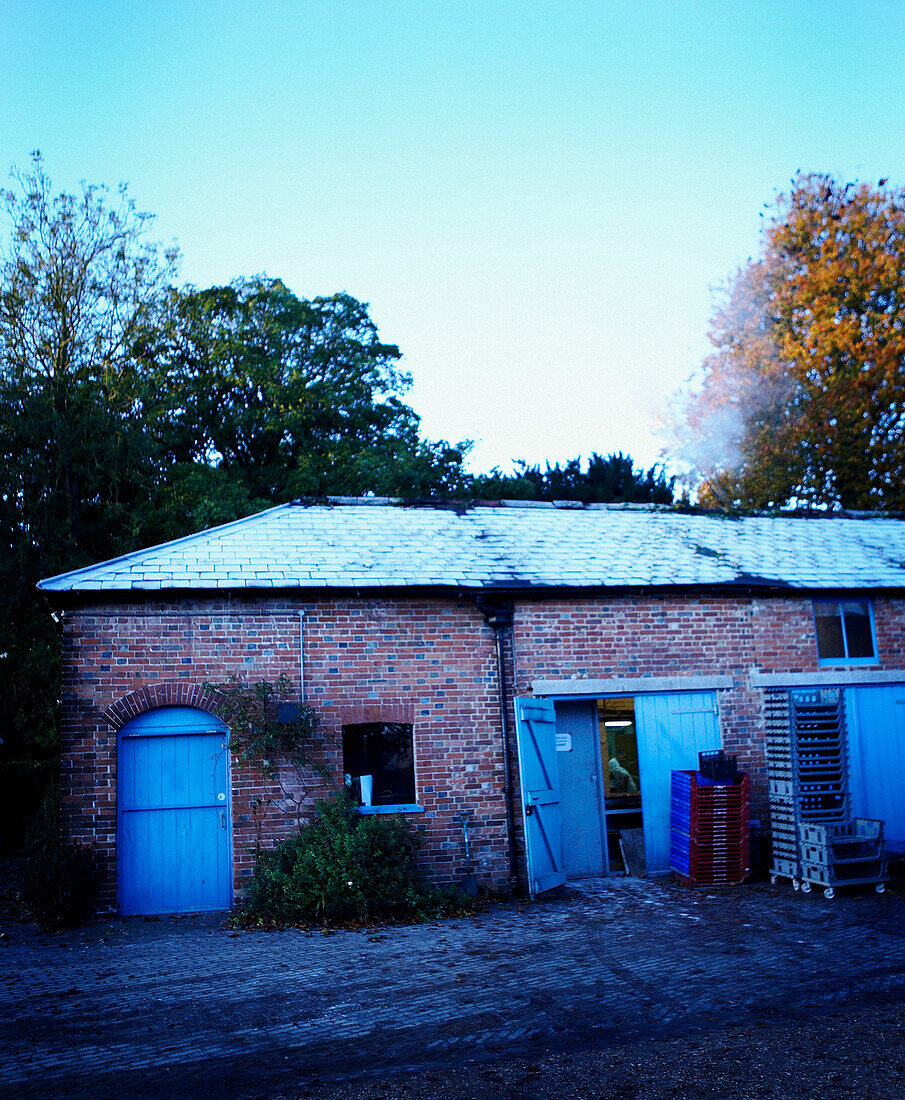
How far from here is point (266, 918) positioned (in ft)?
34.1

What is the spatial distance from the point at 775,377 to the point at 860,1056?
79.2ft

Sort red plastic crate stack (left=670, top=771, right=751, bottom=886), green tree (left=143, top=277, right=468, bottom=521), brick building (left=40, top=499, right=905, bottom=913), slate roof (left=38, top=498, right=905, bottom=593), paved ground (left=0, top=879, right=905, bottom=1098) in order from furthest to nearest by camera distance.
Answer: green tree (left=143, top=277, right=468, bottom=521), slate roof (left=38, top=498, right=905, bottom=593), red plastic crate stack (left=670, top=771, right=751, bottom=886), brick building (left=40, top=499, right=905, bottom=913), paved ground (left=0, top=879, right=905, bottom=1098)

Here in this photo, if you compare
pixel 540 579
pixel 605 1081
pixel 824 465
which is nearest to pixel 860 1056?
pixel 605 1081

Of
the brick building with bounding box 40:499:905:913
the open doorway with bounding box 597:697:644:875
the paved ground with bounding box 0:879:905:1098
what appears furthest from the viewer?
the open doorway with bounding box 597:697:644:875

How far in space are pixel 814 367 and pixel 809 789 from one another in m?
17.6

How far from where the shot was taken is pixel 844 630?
14.2 m

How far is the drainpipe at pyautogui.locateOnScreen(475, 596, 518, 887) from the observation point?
11969mm

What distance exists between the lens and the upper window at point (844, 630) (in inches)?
554

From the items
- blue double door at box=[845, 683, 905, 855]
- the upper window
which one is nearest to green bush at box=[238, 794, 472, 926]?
blue double door at box=[845, 683, 905, 855]

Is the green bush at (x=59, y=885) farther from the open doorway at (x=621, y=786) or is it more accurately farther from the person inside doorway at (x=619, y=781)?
the person inside doorway at (x=619, y=781)

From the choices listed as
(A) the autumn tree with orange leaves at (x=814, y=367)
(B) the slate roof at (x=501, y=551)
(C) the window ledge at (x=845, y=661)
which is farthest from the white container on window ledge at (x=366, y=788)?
(A) the autumn tree with orange leaves at (x=814, y=367)

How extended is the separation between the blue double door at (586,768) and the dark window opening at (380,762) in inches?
61.7

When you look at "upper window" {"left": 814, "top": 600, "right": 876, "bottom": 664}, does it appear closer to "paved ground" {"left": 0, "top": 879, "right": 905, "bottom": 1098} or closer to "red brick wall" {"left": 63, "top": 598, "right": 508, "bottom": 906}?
"paved ground" {"left": 0, "top": 879, "right": 905, "bottom": 1098}

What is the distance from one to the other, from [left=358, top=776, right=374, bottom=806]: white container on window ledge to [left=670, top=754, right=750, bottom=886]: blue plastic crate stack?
13.8 feet
